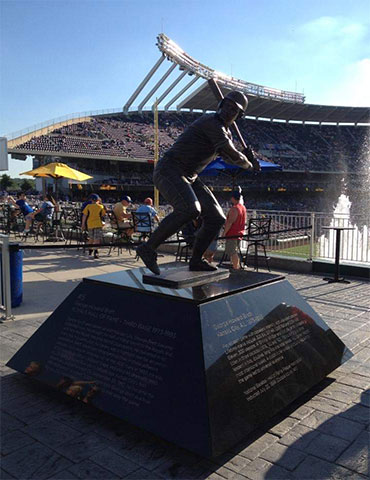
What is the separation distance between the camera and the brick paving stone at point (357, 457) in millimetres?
2453

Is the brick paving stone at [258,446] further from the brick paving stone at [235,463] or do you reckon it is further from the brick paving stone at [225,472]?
the brick paving stone at [225,472]

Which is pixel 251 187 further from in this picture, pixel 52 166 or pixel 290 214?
pixel 290 214

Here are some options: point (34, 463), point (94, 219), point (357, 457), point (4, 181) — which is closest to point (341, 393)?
point (357, 457)

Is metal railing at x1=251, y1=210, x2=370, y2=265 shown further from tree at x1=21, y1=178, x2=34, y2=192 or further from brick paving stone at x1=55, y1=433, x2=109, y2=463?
tree at x1=21, y1=178, x2=34, y2=192

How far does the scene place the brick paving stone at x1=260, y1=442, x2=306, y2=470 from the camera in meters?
2.47

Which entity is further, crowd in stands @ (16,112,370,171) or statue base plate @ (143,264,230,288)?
crowd in stands @ (16,112,370,171)

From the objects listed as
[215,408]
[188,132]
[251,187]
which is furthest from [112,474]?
[251,187]

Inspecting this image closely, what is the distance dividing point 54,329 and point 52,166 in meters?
12.2

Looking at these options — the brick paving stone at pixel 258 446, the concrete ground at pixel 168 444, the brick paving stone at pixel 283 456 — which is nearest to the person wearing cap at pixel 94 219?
the concrete ground at pixel 168 444

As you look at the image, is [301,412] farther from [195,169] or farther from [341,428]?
[195,169]

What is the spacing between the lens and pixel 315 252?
32.5 ft

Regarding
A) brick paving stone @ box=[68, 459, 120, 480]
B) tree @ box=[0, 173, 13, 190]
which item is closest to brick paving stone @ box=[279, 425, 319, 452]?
brick paving stone @ box=[68, 459, 120, 480]

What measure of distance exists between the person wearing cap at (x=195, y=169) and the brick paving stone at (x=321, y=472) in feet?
6.66

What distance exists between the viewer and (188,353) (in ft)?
9.24
